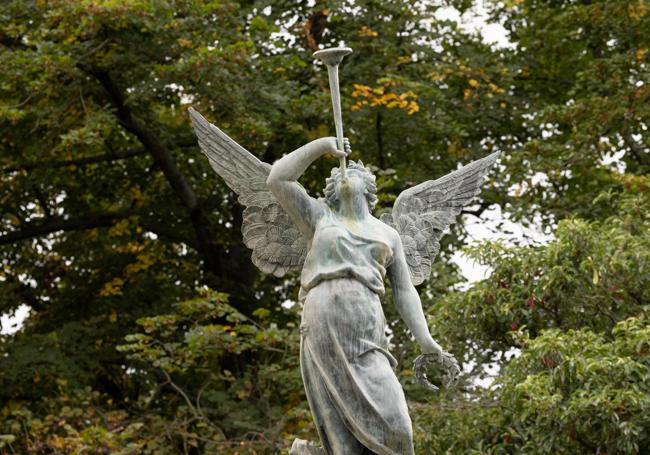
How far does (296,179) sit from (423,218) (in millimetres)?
1130

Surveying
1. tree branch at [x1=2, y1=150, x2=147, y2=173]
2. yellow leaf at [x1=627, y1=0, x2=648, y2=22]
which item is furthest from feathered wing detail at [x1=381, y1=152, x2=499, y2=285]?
tree branch at [x1=2, y1=150, x2=147, y2=173]

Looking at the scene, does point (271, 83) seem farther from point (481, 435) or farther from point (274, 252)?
point (274, 252)

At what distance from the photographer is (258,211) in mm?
8273

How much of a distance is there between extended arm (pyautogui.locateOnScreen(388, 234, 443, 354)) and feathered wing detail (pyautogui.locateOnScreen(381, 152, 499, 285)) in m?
0.43

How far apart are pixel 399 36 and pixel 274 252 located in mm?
10118

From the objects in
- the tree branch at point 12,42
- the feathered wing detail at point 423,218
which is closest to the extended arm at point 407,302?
the feathered wing detail at point 423,218

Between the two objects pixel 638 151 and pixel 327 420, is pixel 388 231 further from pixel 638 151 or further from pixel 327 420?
pixel 638 151

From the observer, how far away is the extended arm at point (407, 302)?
7.84 meters

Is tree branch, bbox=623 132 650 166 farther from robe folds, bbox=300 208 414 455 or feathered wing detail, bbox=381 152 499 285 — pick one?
robe folds, bbox=300 208 414 455

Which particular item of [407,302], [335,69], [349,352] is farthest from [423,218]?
[349,352]

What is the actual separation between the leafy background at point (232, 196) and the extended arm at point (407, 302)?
4111 mm

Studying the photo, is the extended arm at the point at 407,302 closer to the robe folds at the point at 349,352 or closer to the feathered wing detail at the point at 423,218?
the robe folds at the point at 349,352

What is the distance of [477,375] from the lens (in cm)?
1323

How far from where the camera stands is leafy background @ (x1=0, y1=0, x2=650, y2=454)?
1257 centimetres
